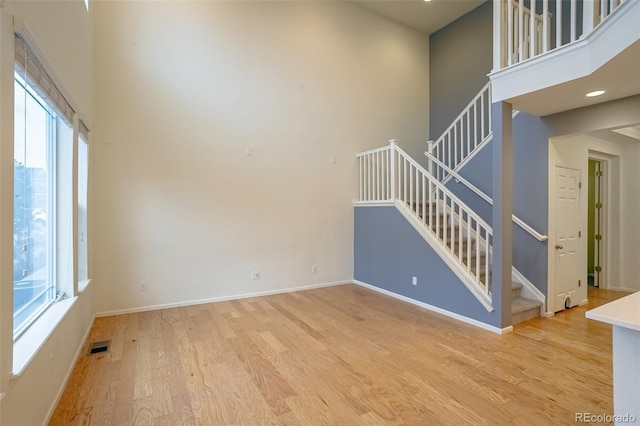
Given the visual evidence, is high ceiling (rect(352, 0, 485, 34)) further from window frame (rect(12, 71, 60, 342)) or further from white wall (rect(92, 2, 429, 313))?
window frame (rect(12, 71, 60, 342))

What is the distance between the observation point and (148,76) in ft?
13.4

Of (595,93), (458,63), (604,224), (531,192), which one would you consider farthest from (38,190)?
(604,224)

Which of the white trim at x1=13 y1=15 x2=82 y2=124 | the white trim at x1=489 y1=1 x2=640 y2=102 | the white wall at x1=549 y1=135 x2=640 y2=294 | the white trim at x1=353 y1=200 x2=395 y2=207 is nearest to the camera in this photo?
the white trim at x1=13 y1=15 x2=82 y2=124

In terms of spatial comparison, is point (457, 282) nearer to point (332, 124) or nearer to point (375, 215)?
point (375, 215)

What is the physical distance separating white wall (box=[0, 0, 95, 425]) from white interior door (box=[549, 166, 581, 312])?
502 centimetres

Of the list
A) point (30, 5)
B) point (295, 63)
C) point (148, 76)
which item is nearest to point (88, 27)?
point (148, 76)

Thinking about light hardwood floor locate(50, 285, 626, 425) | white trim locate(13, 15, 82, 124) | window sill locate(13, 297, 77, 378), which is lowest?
light hardwood floor locate(50, 285, 626, 425)

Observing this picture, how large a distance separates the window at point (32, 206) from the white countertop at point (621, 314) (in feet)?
10.1

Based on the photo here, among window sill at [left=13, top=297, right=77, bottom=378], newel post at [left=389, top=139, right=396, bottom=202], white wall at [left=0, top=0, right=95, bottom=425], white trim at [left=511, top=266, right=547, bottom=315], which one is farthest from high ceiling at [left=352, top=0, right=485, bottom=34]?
window sill at [left=13, top=297, right=77, bottom=378]

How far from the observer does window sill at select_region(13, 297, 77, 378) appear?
1640 mm

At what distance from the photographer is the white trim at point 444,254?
3.46 meters

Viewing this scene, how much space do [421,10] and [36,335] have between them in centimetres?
701

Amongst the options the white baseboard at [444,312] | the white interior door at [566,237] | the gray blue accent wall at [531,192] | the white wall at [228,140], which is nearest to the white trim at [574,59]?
the gray blue accent wall at [531,192]

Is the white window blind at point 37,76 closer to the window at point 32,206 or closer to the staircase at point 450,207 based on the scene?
the window at point 32,206
